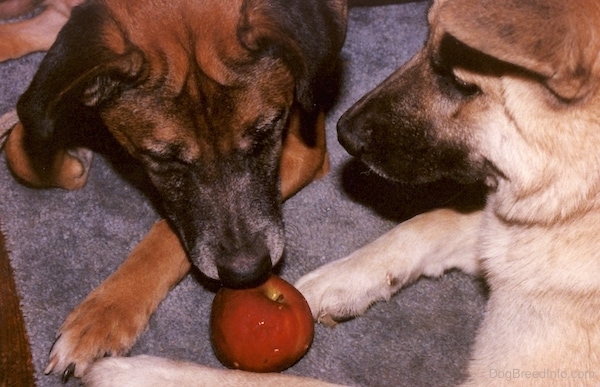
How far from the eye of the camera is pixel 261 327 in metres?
1.88

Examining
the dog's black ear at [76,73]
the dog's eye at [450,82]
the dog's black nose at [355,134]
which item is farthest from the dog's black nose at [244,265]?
the dog's eye at [450,82]

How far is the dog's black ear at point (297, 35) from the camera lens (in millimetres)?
1903

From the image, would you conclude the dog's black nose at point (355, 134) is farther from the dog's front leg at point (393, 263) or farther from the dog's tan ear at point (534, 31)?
the dog's tan ear at point (534, 31)

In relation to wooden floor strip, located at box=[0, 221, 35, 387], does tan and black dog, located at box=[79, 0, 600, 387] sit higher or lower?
higher

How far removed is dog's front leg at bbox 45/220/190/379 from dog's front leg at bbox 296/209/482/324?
410mm

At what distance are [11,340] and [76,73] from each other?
864 mm

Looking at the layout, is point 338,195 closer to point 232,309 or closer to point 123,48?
point 232,309

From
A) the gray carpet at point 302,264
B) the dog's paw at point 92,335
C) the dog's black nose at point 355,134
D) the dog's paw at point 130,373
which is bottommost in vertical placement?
the gray carpet at point 302,264

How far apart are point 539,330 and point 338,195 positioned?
921 mm

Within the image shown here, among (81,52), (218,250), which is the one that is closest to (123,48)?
(81,52)

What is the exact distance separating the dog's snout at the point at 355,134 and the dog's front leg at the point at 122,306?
1.96 feet

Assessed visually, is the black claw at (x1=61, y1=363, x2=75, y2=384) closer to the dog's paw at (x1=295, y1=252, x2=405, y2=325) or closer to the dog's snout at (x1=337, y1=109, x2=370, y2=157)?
the dog's paw at (x1=295, y1=252, x2=405, y2=325)

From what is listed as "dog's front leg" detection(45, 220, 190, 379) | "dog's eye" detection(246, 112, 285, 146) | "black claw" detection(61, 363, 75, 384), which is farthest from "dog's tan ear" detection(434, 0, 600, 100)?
"black claw" detection(61, 363, 75, 384)

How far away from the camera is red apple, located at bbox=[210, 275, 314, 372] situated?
189 cm
